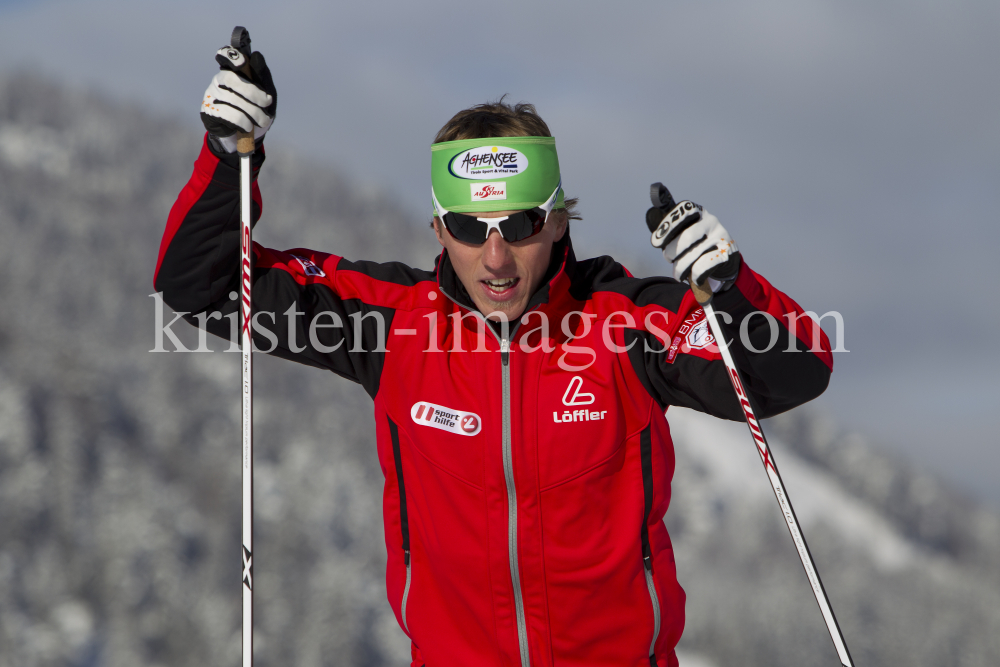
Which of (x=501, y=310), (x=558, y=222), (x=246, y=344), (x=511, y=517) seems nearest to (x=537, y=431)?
(x=511, y=517)

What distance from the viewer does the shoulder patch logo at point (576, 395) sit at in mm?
2576

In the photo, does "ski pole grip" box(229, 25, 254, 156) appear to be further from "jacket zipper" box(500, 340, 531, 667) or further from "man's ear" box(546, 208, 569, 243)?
"jacket zipper" box(500, 340, 531, 667)

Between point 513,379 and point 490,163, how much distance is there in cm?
72

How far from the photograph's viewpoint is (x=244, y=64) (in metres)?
2.57

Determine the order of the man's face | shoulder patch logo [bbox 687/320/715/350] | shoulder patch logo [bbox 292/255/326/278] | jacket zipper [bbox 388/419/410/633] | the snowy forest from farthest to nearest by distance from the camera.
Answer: the snowy forest
shoulder patch logo [bbox 292/255/326/278]
jacket zipper [bbox 388/419/410/633]
the man's face
shoulder patch logo [bbox 687/320/715/350]

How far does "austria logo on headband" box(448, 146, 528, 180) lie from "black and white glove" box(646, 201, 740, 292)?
1.78ft

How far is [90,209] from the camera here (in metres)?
89.5

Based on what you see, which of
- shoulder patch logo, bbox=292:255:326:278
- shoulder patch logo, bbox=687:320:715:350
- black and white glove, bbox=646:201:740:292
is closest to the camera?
black and white glove, bbox=646:201:740:292

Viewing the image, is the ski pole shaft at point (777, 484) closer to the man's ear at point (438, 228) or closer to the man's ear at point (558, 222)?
the man's ear at point (558, 222)

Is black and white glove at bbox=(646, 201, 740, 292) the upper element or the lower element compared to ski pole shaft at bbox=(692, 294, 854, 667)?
upper

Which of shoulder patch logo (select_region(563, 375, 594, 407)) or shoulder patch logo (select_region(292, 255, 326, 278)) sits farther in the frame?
shoulder patch logo (select_region(292, 255, 326, 278))

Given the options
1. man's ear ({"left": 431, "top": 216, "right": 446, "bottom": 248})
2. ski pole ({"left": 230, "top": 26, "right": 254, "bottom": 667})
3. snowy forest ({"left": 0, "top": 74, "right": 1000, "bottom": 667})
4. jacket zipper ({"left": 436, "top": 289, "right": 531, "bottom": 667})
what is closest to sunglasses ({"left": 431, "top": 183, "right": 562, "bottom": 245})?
man's ear ({"left": 431, "top": 216, "right": 446, "bottom": 248})

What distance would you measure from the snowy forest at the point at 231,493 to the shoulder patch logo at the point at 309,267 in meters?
21.1

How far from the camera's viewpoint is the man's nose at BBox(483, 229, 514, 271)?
8.54 ft
